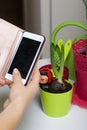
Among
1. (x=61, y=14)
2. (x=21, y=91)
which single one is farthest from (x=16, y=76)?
(x=61, y=14)

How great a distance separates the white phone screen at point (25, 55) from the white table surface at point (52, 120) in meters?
0.11

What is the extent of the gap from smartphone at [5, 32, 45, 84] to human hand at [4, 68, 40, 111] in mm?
13

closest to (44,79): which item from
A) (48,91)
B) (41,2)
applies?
(48,91)

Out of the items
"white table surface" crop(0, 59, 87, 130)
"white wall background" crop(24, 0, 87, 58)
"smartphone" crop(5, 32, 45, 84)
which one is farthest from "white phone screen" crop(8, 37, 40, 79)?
"white wall background" crop(24, 0, 87, 58)

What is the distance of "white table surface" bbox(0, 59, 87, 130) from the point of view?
1.78 feet

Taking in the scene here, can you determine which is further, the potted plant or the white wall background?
the white wall background

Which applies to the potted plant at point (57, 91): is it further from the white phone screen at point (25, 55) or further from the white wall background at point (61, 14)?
the white wall background at point (61, 14)

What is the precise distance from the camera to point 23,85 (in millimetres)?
501

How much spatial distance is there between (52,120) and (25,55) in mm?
152

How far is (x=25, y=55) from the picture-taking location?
540 mm

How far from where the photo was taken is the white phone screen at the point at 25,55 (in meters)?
0.53

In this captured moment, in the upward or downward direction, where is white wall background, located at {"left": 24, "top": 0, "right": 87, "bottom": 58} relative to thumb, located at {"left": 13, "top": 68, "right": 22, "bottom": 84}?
upward

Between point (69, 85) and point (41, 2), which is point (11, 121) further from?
point (41, 2)

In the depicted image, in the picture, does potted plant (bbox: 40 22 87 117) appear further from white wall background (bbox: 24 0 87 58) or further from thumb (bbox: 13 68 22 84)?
white wall background (bbox: 24 0 87 58)
